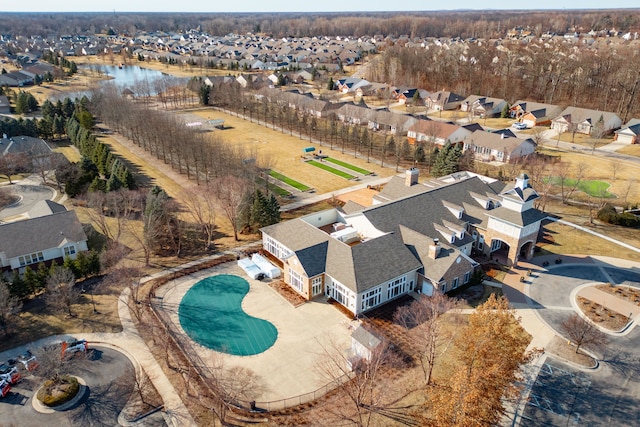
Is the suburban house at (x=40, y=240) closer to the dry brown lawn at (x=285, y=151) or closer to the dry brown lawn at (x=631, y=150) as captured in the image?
the dry brown lawn at (x=285, y=151)

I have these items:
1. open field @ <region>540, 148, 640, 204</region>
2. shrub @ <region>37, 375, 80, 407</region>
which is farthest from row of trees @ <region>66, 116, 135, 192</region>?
open field @ <region>540, 148, 640, 204</region>

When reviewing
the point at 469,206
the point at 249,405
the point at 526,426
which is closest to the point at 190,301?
the point at 249,405

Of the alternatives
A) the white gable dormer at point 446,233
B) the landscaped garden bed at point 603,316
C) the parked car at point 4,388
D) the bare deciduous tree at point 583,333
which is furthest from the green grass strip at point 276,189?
the bare deciduous tree at point 583,333

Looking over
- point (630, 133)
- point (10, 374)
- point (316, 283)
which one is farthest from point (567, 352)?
point (630, 133)

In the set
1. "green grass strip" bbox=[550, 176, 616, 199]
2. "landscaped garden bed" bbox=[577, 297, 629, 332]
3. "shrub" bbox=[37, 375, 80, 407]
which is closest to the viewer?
"shrub" bbox=[37, 375, 80, 407]

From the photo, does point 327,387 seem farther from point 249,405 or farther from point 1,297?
point 1,297

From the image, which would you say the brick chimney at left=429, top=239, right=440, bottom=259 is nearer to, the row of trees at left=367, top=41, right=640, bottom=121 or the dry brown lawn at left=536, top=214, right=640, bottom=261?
the dry brown lawn at left=536, top=214, right=640, bottom=261

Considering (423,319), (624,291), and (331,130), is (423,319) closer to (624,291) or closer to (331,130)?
(624,291)
